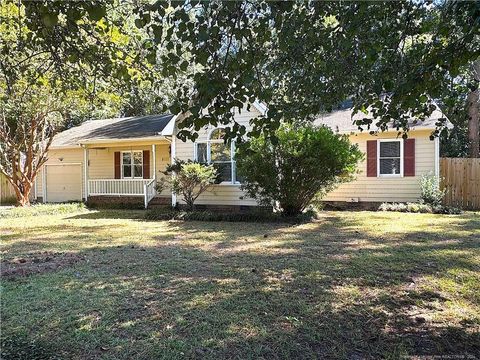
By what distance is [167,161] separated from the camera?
1764 cm

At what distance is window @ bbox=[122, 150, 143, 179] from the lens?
1859cm

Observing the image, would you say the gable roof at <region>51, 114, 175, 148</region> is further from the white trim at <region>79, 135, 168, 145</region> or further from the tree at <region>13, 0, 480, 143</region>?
the tree at <region>13, 0, 480, 143</region>

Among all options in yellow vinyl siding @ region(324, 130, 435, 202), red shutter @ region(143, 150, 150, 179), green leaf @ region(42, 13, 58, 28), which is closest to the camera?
green leaf @ region(42, 13, 58, 28)

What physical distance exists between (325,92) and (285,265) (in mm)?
2609

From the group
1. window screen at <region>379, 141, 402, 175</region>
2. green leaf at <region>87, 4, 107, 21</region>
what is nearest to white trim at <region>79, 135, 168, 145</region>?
window screen at <region>379, 141, 402, 175</region>

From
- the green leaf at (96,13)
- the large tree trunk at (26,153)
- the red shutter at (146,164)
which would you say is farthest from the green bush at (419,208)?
the large tree trunk at (26,153)

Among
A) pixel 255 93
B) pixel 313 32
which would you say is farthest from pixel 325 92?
pixel 255 93

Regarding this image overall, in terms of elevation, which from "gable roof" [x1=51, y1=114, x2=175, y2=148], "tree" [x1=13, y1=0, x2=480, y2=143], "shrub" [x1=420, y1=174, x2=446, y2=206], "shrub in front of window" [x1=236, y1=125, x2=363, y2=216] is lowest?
"shrub" [x1=420, y1=174, x2=446, y2=206]

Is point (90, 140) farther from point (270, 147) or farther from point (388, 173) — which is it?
point (388, 173)

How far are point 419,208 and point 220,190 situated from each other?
695cm

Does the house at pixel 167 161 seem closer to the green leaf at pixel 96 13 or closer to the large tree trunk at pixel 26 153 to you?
the large tree trunk at pixel 26 153

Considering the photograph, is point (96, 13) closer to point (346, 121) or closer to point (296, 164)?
point (296, 164)

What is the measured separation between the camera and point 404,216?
40.5 feet

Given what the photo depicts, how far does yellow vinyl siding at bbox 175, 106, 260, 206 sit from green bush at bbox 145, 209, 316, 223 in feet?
4.75
